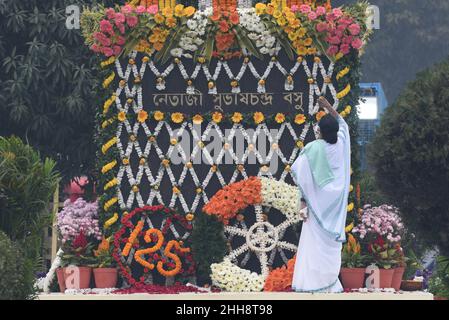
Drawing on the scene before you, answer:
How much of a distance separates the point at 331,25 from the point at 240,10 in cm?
124

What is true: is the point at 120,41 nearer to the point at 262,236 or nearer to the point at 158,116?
the point at 158,116

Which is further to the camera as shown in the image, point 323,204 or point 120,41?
point 120,41

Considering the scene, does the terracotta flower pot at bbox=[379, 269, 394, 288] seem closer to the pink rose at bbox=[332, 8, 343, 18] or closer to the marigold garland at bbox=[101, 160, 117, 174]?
the pink rose at bbox=[332, 8, 343, 18]

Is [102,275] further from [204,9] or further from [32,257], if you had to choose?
[204,9]

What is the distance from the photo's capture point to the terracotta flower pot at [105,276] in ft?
56.9

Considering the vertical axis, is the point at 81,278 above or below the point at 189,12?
below

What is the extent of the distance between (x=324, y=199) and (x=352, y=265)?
60.8 inches

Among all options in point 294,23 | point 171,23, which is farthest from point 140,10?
point 294,23

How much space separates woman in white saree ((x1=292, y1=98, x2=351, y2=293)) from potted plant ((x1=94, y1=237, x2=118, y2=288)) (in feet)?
8.77

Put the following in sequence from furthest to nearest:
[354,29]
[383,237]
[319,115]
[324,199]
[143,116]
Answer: [383,237] < [143,116] < [319,115] < [354,29] < [324,199]

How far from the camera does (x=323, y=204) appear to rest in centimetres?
1616

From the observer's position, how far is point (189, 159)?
1758cm

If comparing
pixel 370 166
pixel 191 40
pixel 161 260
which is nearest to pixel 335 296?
pixel 370 166

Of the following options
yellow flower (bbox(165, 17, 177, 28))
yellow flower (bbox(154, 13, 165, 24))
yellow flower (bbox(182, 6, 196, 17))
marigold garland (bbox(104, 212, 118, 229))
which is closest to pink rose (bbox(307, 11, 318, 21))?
yellow flower (bbox(182, 6, 196, 17))
